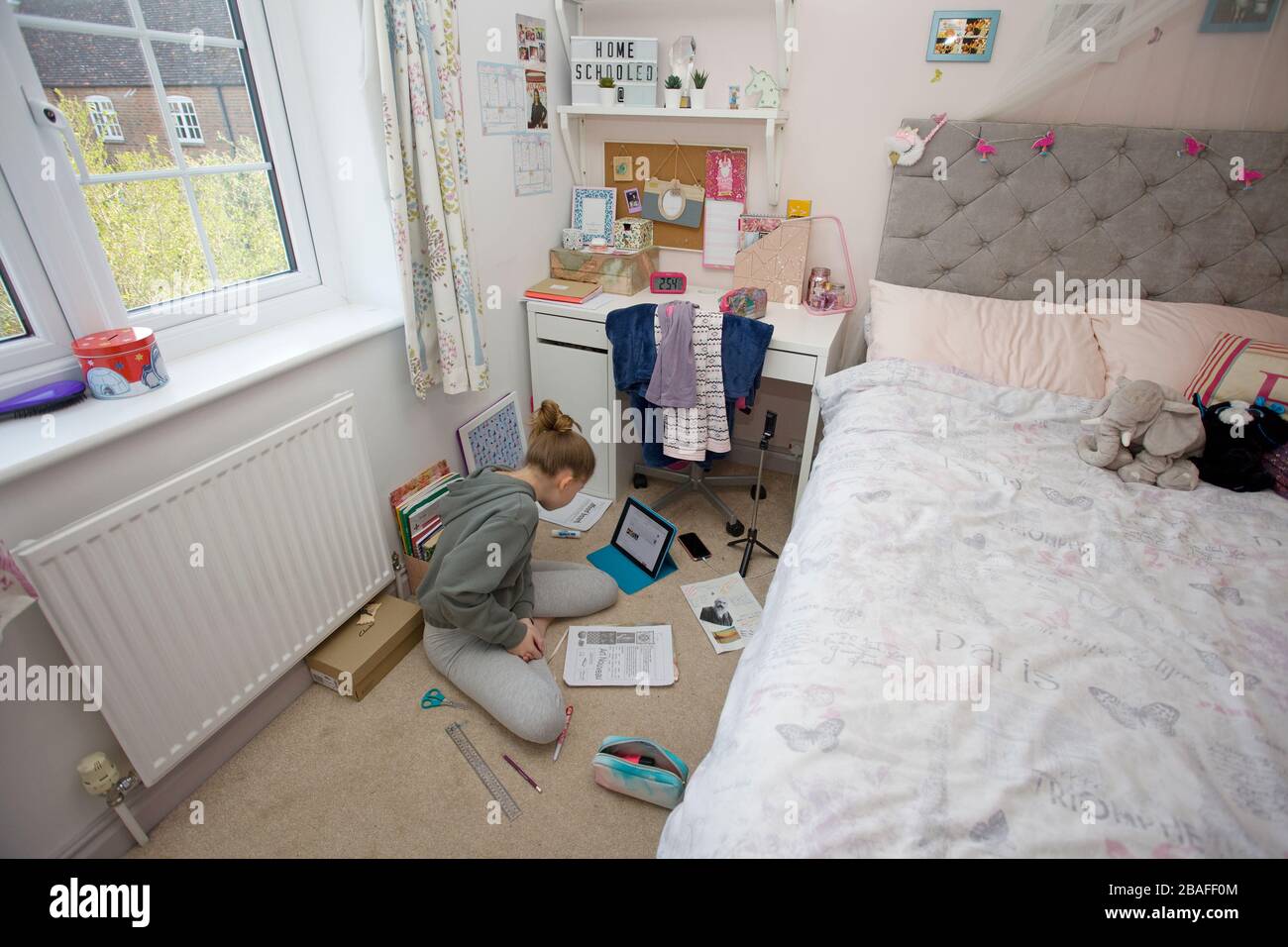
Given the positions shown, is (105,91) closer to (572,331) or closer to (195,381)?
(195,381)

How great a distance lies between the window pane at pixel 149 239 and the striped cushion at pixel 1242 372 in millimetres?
2788

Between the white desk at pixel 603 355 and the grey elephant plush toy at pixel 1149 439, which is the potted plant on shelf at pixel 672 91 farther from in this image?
the grey elephant plush toy at pixel 1149 439

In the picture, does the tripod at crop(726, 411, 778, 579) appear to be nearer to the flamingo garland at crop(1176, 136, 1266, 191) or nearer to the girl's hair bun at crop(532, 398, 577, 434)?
the girl's hair bun at crop(532, 398, 577, 434)

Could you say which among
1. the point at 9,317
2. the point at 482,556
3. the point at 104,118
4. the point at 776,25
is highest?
the point at 776,25

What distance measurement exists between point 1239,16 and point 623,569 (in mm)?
2567

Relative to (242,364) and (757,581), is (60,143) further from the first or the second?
(757,581)

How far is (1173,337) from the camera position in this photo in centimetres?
195

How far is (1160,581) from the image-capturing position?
128cm

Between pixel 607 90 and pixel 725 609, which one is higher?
pixel 607 90

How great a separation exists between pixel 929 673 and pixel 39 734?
66.9 inches

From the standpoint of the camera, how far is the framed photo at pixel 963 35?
2100 mm

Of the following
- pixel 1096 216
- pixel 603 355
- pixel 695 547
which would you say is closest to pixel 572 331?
pixel 603 355

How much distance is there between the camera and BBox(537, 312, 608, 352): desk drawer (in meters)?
2.47

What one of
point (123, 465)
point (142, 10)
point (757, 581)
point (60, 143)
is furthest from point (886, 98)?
point (123, 465)
